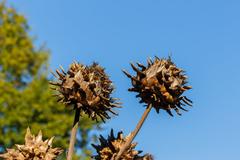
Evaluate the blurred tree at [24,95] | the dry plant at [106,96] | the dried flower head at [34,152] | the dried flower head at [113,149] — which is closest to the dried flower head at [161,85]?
the dry plant at [106,96]

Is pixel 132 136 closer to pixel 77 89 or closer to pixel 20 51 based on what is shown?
pixel 77 89

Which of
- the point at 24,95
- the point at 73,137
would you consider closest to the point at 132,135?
the point at 73,137

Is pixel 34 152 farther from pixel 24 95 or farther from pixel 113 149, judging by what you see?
pixel 24 95

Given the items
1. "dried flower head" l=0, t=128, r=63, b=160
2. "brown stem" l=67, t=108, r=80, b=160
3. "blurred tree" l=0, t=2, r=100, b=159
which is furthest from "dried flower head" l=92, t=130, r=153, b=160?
"blurred tree" l=0, t=2, r=100, b=159

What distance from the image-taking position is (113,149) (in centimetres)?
761

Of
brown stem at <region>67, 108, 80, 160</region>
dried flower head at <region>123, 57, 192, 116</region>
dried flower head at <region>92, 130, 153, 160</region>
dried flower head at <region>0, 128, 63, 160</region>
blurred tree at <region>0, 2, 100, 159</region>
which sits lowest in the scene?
dried flower head at <region>0, 128, 63, 160</region>

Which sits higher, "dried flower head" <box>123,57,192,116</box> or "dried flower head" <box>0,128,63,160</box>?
"dried flower head" <box>123,57,192,116</box>

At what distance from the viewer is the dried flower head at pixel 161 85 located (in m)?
7.21

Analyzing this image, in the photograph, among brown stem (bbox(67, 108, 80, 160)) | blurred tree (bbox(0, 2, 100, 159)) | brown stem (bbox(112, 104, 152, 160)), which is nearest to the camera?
Answer: brown stem (bbox(67, 108, 80, 160))

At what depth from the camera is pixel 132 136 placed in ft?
22.6

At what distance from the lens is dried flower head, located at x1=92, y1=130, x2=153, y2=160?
7.54 meters

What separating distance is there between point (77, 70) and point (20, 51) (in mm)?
24606

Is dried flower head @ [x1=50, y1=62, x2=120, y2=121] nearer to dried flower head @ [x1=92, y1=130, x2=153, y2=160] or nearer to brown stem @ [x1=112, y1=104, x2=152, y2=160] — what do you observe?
dried flower head @ [x1=92, y1=130, x2=153, y2=160]

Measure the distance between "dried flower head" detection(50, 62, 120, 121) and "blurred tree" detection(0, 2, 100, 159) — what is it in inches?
860
